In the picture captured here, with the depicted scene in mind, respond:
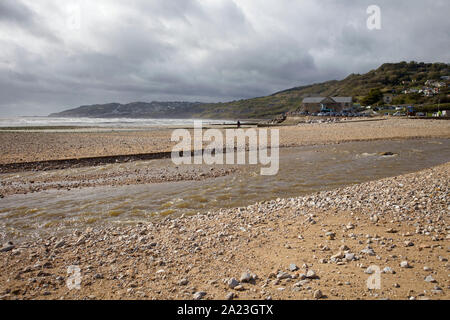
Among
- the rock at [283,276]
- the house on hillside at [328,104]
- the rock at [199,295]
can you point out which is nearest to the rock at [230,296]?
the rock at [199,295]

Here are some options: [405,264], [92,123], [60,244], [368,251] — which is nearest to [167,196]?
[60,244]

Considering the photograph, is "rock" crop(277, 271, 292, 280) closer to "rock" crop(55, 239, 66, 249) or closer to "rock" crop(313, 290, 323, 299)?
"rock" crop(313, 290, 323, 299)

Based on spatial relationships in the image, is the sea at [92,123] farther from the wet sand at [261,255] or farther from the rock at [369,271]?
the rock at [369,271]

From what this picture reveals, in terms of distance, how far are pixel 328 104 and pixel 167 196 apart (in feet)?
343

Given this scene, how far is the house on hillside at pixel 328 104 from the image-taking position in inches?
4013

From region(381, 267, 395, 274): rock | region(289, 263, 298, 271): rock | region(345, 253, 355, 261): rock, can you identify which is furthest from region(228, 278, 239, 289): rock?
region(381, 267, 395, 274): rock

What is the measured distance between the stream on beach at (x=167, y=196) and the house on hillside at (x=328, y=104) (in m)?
90.0

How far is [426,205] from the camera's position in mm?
7473

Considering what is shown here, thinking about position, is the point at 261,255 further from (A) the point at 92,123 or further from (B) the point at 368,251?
(A) the point at 92,123

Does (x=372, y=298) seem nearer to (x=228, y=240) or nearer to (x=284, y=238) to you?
(x=284, y=238)

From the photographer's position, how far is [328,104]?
103m

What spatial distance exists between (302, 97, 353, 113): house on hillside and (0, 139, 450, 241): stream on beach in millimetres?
90047

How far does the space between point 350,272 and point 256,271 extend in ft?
5.67
